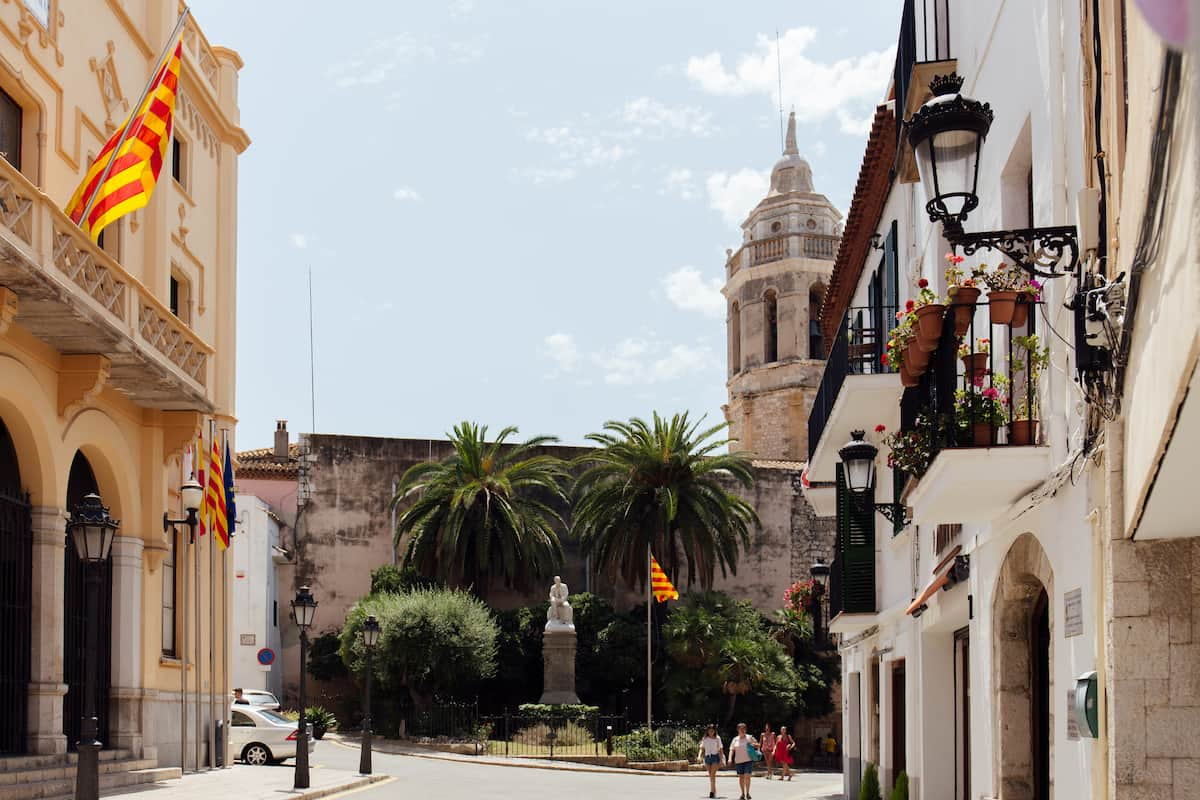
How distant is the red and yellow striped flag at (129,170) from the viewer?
1838 centimetres

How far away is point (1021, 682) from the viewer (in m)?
11.2

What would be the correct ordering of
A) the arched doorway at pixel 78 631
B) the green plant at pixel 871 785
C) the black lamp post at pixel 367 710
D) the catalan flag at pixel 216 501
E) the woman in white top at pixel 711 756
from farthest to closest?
the black lamp post at pixel 367 710, the woman in white top at pixel 711 756, the catalan flag at pixel 216 501, the green plant at pixel 871 785, the arched doorway at pixel 78 631

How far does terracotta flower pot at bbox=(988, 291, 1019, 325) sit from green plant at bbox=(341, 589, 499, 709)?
35744 millimetres

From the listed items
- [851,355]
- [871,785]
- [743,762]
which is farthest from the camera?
[743,762]

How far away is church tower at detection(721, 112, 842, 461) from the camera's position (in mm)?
64125

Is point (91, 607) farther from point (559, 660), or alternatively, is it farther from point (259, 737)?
point (559, 660)

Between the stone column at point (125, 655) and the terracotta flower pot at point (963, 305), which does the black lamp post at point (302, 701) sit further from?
the terracotta flower pot at point (963, 305)

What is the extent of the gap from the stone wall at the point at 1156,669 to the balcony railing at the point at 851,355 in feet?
25.8

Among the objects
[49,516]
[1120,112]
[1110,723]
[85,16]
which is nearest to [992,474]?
[1110,723]

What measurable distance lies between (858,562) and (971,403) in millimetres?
11788

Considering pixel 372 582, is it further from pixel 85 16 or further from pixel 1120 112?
pixel 1120 112

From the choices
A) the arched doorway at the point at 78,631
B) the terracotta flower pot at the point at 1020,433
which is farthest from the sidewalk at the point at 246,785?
the terracotta flower pot at the point at 1020,433

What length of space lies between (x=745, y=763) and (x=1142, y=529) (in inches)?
791

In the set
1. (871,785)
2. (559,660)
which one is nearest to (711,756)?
(871,785)
